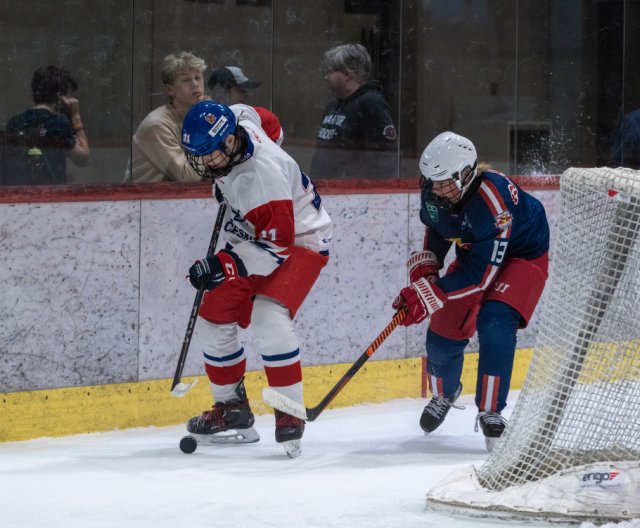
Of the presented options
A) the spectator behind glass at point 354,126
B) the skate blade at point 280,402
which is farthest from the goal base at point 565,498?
the spectator behind glass at point 354,126

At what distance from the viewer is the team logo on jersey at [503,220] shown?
13.0ft

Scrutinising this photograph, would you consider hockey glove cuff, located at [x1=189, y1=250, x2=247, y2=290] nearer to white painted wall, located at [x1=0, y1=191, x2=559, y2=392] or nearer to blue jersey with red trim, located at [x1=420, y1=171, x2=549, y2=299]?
white painted wall, located at [x1=0, y1=191, x2=559, y2=392]

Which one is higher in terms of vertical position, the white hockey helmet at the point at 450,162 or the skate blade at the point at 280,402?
the white hockey helmet at the point at 450,162

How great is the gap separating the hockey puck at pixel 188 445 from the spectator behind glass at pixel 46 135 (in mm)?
924

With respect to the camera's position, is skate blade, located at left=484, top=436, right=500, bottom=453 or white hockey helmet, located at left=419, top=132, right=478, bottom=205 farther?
skate blade, located at left=484, top=436, right=500, bottom=453

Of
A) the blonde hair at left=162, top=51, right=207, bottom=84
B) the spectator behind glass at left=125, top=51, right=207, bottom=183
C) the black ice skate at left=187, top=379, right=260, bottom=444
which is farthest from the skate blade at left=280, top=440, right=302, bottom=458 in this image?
the blonde hair at left=162, top=51, right=207, bottom=84

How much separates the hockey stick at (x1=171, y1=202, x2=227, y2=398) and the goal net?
1030 mm

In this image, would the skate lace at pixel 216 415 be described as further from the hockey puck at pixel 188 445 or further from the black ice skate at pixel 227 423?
the hockey puck at pixel 188 445

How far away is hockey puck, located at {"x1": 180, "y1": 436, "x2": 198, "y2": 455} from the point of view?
13.1ft

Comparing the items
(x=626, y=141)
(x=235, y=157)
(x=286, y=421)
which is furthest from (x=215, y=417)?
(x=626, y=141)

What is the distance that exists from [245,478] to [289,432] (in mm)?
304

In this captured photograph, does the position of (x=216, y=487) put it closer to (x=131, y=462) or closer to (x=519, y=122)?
(x=131, y=462)

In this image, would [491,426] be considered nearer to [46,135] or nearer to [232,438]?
[232,438]

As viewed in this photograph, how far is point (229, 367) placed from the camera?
411 centimetres
